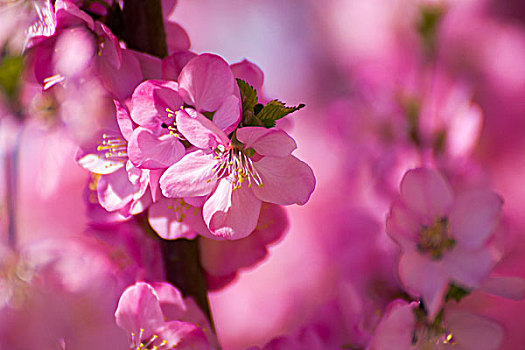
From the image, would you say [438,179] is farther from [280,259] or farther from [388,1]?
[388,1]

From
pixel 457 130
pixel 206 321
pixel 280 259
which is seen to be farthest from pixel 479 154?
pixel 206 321

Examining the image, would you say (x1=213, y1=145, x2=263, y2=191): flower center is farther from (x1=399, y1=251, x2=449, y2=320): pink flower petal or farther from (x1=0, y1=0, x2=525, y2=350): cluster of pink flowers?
(x1=399, y1=251, x2=449, y2=320): pink flower petal

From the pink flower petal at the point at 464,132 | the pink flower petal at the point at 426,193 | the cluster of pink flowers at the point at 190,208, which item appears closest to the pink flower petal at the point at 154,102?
the cluster of pink flowers at the point at 190,208

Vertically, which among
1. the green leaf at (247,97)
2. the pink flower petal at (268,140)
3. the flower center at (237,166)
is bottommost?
the flower center at (237,166)

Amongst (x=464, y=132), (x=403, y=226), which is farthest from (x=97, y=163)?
(x=464, y=132)

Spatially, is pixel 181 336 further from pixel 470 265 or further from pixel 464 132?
pixel 464 132

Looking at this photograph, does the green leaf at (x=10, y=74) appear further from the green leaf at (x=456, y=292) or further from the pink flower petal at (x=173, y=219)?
the green leaf at (x=456, y=292)
